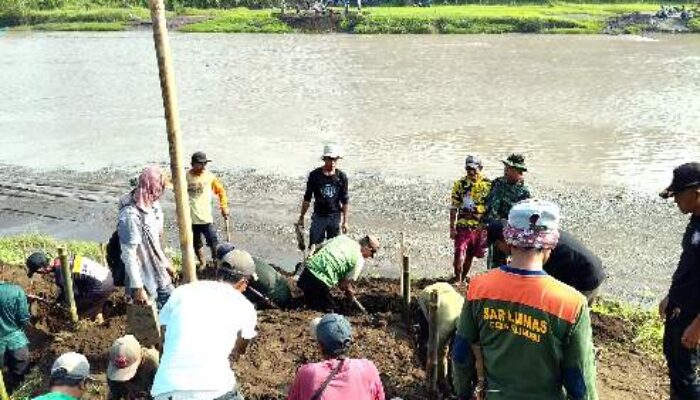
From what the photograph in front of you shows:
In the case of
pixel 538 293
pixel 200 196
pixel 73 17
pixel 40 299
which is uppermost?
pixel 73 17

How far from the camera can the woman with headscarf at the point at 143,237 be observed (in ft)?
19.2

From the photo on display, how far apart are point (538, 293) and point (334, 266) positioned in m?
3.88

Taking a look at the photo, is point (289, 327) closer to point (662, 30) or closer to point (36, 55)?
point (36, 55)

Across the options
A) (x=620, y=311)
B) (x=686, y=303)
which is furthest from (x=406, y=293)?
(x=686, y=303)

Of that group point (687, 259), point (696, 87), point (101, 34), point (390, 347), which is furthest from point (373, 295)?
point (101, 34)

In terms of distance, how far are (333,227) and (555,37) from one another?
3634cm

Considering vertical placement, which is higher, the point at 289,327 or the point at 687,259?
the point at 687,259

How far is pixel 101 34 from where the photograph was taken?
5181 cm

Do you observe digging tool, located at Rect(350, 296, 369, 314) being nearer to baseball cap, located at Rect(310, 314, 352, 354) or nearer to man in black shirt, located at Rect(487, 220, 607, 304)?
man in black shirt, located at Rect(487, 220, 607, 304)

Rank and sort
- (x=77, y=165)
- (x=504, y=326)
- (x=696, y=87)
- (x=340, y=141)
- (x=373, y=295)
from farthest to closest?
(x=696, y=87), (x=340, y=141), (x=77, y=165), (x=373, y=295), (x=504, y=326)

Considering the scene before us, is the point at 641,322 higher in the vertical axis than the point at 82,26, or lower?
lower

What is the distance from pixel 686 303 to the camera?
4.54 meters

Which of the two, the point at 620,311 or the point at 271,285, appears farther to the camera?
the point at 620,311

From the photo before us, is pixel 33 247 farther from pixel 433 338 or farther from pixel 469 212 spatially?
pixel 433 338
